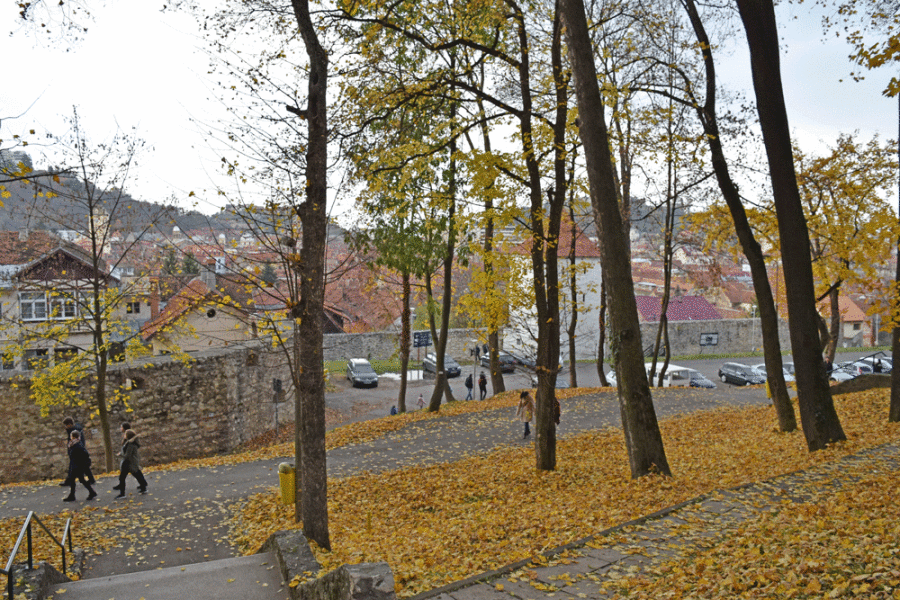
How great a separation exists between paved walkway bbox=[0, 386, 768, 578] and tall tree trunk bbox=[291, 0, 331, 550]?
2.53m

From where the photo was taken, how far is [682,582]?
15.3ft

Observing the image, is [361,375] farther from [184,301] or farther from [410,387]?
[184,301]

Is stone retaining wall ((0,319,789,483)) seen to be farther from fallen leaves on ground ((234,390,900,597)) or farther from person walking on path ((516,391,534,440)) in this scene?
person walking on path ((516,391,534,440))

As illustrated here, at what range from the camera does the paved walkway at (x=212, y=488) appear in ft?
28.1

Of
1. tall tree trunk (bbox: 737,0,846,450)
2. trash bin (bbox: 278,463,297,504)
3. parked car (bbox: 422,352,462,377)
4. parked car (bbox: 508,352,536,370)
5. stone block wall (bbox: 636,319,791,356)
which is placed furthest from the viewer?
stone block wall (bbox: 636,319,791,356)

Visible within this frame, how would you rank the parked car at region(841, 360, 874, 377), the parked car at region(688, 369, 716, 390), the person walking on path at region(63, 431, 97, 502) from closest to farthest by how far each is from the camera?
the person walking on path at region(63, 431, 97, 502), the parked car at region(841, 360, 874, 377), the parked car at region(688, 369, 716, 390)

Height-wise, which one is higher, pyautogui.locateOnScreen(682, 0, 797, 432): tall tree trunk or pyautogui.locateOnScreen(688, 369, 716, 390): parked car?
pyautogui.locateOnScreen(682, 0, 797, 432): tall tree trunk

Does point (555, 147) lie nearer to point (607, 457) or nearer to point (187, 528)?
point (607, 457)

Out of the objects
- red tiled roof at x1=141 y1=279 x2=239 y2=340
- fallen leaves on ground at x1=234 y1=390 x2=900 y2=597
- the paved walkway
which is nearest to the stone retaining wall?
red tiled roof at x1=141 y1=279 x2=239 y2=340

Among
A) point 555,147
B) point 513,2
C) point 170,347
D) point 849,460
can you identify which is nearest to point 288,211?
point 555,147

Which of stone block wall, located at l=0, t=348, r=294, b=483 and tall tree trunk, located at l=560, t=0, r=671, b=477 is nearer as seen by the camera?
tall tree trunk, located at l=560, t=0, r=671, b=477

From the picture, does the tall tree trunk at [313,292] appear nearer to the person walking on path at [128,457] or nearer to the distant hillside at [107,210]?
the person walking on path at [128,457]

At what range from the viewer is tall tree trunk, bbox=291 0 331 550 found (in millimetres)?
6578

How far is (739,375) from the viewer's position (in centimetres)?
3484
